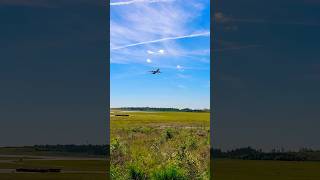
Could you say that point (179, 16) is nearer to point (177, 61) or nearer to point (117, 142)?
point (177, 61)

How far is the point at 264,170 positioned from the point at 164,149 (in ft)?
64.8

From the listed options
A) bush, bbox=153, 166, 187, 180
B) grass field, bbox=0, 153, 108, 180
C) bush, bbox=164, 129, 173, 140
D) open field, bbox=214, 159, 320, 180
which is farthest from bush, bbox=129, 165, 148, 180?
open field, bbox=214, 159, 320, 180

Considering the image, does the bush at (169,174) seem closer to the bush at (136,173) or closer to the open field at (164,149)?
the open field at (164,149)

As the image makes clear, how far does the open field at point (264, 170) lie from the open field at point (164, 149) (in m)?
13.9

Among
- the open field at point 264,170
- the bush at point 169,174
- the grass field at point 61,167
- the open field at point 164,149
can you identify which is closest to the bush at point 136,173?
Result: the open field at point 164,149

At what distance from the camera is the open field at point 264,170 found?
2982 cm

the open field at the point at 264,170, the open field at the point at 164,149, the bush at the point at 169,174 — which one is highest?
the open field at the point at 164,149

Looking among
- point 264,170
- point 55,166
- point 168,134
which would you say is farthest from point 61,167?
point 168,134

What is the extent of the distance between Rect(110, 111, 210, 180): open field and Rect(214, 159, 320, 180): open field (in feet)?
45.5

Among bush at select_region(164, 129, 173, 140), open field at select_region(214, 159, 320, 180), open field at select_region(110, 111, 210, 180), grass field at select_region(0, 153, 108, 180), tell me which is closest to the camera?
open field at select_region(110, 111, 210, 180)

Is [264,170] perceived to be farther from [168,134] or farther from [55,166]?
[168,134]

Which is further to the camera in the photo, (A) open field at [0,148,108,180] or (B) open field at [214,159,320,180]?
(B) open field at [214,159,320,180]

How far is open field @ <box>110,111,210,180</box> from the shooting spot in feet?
47.2

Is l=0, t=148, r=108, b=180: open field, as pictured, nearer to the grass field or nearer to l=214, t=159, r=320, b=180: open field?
the grass field
